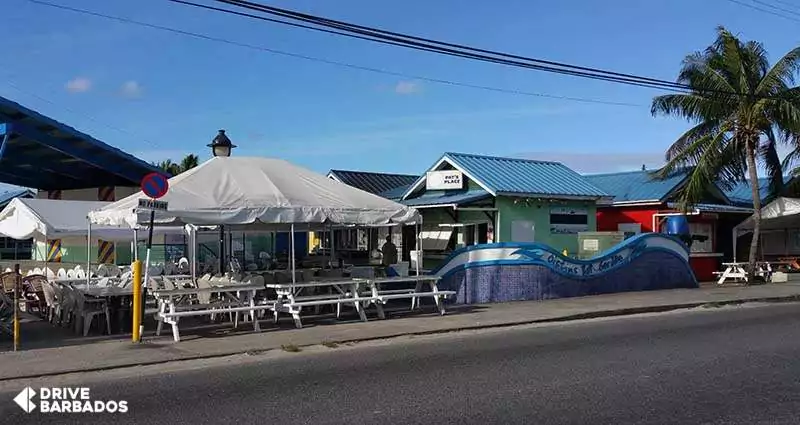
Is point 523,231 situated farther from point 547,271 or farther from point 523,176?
point 547,271

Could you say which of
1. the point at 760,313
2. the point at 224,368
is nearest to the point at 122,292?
the point at 224,368

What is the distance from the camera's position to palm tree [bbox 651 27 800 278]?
23.1m

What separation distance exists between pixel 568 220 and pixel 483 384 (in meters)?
15.3

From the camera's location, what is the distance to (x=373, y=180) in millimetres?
28047

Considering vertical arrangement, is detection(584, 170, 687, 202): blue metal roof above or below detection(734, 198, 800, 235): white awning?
above

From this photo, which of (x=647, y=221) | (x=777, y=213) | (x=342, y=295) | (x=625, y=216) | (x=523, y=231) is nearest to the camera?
(x=342, y=295)

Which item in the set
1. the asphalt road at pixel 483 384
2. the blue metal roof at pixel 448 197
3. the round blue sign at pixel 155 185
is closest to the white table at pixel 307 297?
the asphalt road at pixel 483 384

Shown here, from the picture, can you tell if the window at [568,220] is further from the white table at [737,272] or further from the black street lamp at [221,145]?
the black street lamp at [221,145]

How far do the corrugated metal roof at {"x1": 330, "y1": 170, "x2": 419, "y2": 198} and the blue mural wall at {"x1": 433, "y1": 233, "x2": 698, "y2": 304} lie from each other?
9.25m

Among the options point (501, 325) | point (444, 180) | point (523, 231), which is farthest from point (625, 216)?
point (501, 325)

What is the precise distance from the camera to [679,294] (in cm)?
2028

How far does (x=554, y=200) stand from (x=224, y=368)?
14673mm

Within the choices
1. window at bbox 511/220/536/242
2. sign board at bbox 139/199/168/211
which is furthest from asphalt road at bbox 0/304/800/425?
window at bbox 511/220/536/242

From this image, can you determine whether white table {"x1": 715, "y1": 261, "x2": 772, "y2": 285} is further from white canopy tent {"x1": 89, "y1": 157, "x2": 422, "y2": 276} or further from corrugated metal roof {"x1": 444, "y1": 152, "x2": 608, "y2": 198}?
white canopy tent {"x1": 89, "y1": 157, "x2": 422, "y2": 276}
